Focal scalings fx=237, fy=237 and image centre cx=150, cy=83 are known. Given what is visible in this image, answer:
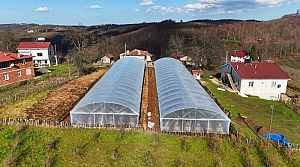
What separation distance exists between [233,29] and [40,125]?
9703 cm

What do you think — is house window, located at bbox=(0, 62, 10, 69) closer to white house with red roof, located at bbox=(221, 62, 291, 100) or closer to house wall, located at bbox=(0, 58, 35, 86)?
house wall, located at bbox=(0, 58, 35, 86)

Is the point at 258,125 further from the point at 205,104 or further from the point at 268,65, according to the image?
the point at 268,65

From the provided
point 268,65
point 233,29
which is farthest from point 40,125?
point 233,29

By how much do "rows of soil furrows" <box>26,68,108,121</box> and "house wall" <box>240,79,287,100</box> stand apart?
1803cm

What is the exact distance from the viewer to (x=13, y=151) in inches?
501

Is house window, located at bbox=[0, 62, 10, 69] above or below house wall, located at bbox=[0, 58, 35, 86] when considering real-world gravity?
above

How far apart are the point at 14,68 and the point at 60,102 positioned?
13.0m

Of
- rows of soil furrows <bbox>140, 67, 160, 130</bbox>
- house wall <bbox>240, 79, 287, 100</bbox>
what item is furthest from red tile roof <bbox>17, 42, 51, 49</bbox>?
house wall <bbox>240, 79, 287, 100</bbox>

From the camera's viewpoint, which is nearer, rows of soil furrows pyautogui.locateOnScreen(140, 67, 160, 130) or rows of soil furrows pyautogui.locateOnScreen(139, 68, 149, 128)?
rows of soil furrows pyautogui.locateOnScreen(139, 68, 149, 128)

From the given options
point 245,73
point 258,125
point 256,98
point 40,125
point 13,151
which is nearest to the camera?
point 13,151

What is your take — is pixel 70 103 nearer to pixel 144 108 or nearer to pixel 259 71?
pixel 144 108

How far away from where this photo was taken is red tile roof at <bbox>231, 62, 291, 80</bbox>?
27422mm

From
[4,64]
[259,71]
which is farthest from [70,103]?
[259,71]

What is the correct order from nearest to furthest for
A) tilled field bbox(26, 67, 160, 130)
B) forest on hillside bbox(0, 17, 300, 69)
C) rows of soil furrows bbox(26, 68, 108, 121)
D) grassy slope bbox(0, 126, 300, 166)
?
grassy slope bbox(0, 126, 300, 166) → tilled field bbox(26, 67, 160, 130) → rows of soil furrows bbox(26, 68, 108, 121) → forest on hillside bbox(0, 17, 300, 69)
